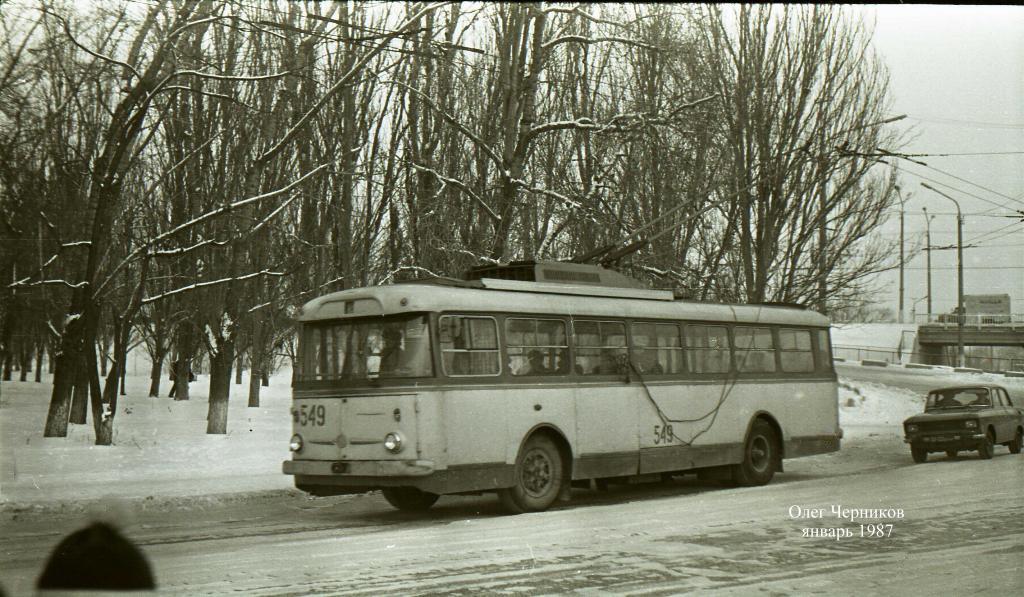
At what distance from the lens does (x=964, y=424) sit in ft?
65.8

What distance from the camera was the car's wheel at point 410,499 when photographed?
43.2 ft

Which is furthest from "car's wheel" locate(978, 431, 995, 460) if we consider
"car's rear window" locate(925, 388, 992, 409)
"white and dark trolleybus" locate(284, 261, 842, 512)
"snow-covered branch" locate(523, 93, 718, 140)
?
"snow-covered branch" locate(523, 93, 718, 140)

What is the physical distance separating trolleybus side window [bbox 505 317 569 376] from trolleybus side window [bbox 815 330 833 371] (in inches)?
257

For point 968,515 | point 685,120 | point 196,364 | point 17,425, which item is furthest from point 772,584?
point 196,364

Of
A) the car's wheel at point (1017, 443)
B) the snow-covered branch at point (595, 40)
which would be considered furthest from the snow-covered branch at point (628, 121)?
the car's wheel at point (1017, 443)

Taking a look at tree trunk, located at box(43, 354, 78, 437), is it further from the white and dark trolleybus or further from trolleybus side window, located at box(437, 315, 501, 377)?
trolleybus side window, located at box(437, 315, 501, 377)

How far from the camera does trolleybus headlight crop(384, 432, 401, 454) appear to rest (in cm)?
1163

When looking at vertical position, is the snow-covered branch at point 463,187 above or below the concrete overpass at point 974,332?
above

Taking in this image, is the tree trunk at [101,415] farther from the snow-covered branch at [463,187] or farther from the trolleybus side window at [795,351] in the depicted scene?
the trolleybus side window at [795,351]

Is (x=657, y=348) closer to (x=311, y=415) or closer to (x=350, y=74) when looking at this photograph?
(x=311, y=415)

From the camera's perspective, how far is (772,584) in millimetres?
7445

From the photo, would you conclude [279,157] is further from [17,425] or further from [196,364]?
[196,364]

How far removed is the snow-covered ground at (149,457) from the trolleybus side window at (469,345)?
385 centimetres

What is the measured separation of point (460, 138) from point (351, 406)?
1206cm
